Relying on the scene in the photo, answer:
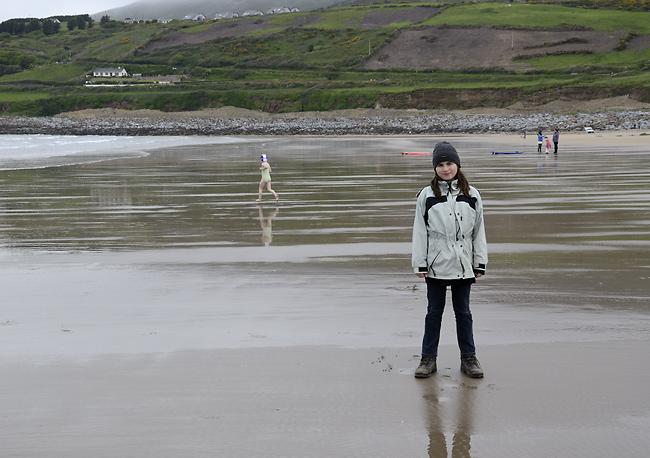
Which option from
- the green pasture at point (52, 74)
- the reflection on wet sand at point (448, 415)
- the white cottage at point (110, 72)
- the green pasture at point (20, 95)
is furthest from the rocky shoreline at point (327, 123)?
the reflection on wet sand at point (448, 415)

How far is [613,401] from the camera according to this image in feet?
16.0

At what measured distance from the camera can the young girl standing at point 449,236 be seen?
210 inches

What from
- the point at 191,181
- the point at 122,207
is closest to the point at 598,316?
the point at 122,207

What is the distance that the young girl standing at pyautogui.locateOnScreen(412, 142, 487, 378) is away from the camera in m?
5.33

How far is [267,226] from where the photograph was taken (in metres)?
13.3

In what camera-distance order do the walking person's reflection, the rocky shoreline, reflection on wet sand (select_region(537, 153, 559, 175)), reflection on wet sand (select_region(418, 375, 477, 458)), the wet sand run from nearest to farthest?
1. reflection on wet sand (select_region(418, 375, 477, 458))
2. the wet sand
3. the walking person's reflection
4. reflection on wet sand (select_region(537, 153, 559, 175))
5. the rocky shoreline

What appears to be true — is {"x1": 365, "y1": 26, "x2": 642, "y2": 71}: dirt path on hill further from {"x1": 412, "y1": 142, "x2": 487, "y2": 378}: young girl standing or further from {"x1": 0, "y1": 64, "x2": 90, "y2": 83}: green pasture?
{"x1": 412, "y1": 142, "x2": 487, "y2": 378}: young girl standing

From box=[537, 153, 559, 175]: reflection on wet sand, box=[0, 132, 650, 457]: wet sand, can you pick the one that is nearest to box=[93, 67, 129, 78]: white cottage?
box=[537, 153, 559, 175]: reflection on wet sand

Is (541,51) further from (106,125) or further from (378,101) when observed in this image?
(106,125)

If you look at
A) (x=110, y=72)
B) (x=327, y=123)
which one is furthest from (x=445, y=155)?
(x=110, y=72)

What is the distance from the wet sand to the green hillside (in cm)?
7746

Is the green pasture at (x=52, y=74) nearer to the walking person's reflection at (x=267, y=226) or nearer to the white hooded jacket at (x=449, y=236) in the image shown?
the walking person's reflection at (x=267, y=226)

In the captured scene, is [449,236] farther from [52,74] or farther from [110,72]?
[52,74]

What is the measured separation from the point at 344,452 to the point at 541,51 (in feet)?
406
